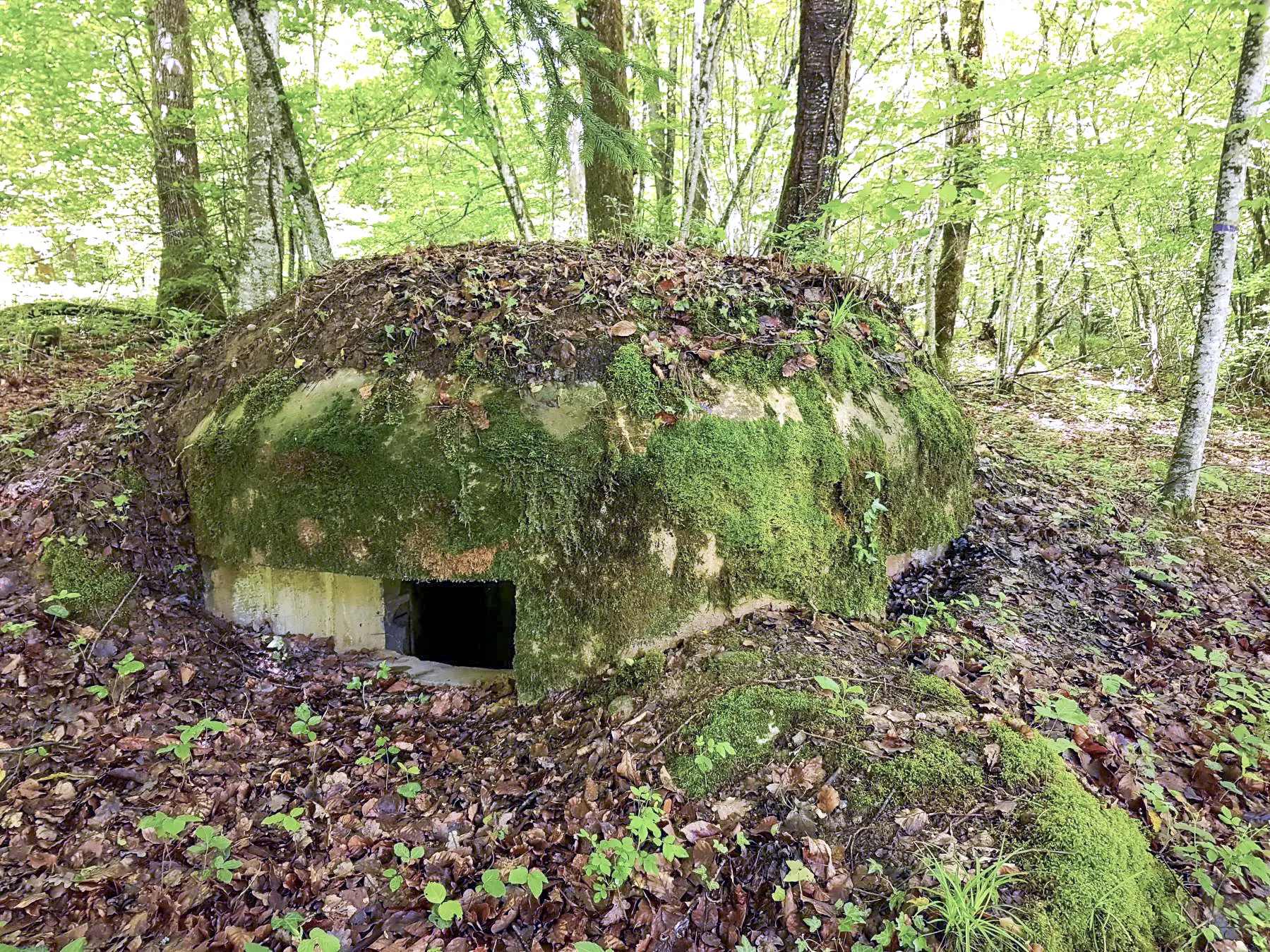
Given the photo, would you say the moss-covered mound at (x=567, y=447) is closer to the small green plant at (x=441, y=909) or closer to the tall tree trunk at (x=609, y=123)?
the small green plant at (x=441, y=909)

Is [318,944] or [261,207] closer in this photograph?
[318,944]

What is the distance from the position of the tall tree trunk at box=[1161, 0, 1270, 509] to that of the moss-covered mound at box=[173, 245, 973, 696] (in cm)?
302

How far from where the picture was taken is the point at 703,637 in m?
3.58

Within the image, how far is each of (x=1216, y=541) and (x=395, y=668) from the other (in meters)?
6.97

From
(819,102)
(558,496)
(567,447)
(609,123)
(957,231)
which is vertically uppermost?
(609,123)

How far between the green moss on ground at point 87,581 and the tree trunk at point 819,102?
5.86m

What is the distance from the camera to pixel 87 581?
12.2 feet

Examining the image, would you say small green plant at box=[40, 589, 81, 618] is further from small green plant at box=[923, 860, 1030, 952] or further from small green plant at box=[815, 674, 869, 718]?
small green plant at box=[923, 860, 1030, 952]

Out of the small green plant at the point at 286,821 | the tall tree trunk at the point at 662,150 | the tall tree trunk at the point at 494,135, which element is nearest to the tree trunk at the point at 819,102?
the tall tree trunk at the point at 662,150

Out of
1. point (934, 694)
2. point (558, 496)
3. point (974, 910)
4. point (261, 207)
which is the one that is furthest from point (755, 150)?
point (974, 910)

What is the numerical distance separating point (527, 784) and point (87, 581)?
117 inches

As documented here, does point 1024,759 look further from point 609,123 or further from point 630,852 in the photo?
point 609,123

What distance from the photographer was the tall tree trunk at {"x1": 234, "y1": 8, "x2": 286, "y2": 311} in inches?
218

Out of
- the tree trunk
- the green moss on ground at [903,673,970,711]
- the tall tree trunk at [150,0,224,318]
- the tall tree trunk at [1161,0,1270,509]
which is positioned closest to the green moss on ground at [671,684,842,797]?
the green moss on ground at [903,673,970,711]
